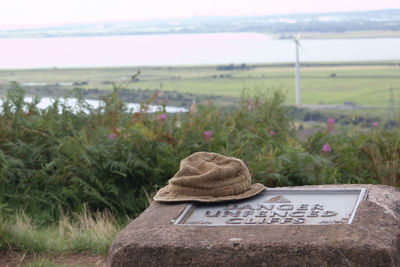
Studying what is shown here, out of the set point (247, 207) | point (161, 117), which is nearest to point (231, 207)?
point (247, 207)

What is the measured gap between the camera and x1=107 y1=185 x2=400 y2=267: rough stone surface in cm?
333

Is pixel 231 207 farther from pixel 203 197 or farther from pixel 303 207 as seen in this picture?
pixel 303 207

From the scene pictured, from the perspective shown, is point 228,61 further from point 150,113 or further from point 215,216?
point 215,216

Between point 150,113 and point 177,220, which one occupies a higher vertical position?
point 150,113

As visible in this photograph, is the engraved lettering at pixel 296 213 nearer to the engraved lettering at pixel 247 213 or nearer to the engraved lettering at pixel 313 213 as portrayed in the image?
the engraved lettering at pixel 313 213

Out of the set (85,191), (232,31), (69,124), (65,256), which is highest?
(232,31)

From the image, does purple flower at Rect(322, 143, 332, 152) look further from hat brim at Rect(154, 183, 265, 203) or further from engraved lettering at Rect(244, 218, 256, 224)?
engraved lettering at Rect(244, 218, 256, 224)

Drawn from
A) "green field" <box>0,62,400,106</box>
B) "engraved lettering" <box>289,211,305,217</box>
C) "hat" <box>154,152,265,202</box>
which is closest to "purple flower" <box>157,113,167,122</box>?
"hat" <box>154,152,265,202</box>

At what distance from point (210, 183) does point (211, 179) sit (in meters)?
0.03

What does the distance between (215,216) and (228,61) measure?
33.8 meters

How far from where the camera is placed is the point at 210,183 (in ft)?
14.2

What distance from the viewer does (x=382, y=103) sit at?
16.4 metres

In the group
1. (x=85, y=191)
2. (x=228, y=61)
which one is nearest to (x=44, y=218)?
(x=85, y=191)

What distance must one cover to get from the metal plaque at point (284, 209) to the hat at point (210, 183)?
0.20 ft
